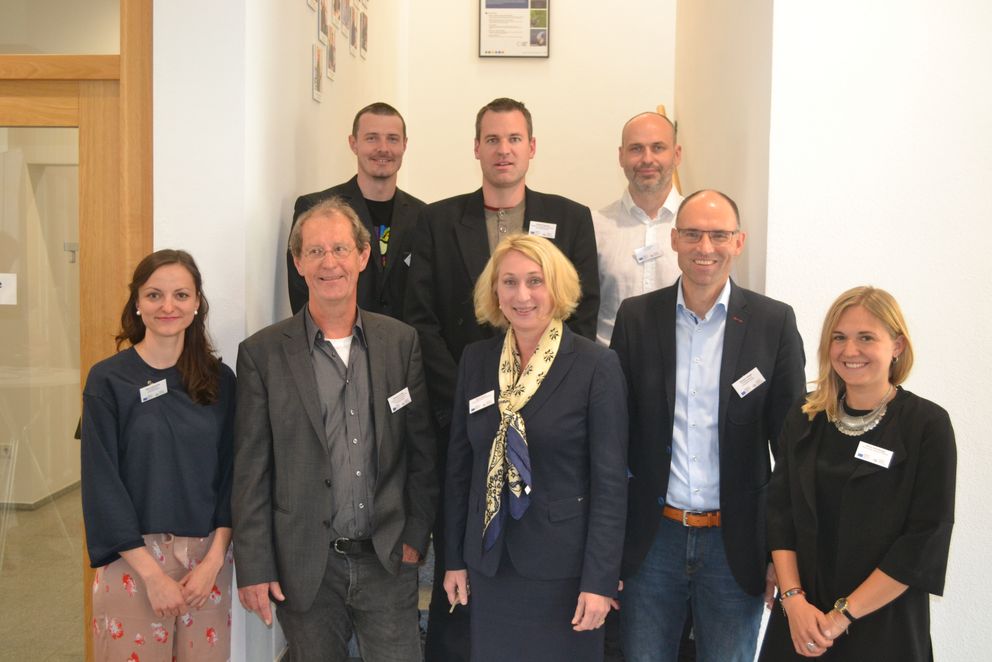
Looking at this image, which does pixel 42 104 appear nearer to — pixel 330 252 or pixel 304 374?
pixel 330 252

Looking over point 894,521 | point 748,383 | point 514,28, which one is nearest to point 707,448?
point 748,383

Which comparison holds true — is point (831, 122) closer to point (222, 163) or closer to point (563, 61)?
point (222, 163)

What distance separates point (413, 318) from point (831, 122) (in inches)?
63.9

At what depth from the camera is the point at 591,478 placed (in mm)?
2154

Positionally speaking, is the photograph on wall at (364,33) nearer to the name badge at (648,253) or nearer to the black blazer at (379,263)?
the black blazer at (379,263)

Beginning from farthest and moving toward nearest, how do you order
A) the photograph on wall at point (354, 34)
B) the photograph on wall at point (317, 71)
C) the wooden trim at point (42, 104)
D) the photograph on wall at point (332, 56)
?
the photograph on wall at point (354, 34), the photograph on wall at point (332, 56), the photograph on wall at point (317, 71), the wooden trim at point (42, 104)

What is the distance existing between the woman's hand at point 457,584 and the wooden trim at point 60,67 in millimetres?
2113

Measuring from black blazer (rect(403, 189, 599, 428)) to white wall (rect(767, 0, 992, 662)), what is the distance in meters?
0.68

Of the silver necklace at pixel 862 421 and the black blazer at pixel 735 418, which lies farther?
the black blazer at pixel 735 418

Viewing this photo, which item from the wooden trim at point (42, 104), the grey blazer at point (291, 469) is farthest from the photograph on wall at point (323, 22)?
the grey blazer at point (291, 469)

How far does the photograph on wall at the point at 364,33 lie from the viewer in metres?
4.62

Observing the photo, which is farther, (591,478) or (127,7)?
(127,7)

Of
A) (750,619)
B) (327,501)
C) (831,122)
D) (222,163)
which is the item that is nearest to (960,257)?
(831,122)

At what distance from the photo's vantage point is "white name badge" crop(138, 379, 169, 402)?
2277 mm
